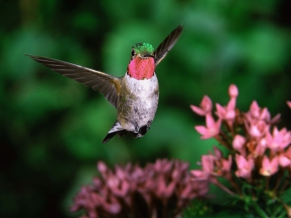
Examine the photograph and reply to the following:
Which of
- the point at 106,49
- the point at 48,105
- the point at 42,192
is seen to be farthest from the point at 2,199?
the point at 106,49

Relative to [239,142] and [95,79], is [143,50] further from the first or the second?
[239,142]

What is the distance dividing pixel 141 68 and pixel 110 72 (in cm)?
198

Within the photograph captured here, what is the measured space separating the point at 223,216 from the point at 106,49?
6.06 ft

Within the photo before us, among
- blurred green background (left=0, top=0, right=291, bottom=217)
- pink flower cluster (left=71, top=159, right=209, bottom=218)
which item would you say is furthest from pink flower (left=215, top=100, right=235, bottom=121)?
blurred green background (left=0, top=0, right=291, bottom=217)

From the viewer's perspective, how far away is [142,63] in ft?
4.59

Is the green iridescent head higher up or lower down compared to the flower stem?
higher up

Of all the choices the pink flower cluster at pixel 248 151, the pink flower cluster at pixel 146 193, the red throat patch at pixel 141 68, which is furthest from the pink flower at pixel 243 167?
the red throat patch at pixel 141 68

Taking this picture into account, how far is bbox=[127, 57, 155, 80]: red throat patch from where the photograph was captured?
1.35m

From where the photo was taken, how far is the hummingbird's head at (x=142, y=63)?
4.41 ft

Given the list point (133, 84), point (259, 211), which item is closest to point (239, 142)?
point (259, 211)

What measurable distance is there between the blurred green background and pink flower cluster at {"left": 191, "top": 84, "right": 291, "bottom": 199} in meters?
1.48

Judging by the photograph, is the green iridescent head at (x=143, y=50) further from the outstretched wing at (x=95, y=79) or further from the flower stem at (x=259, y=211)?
the flower stem at (x=259, y=211)

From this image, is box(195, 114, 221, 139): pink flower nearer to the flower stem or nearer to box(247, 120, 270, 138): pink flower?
box(247, 120, 270, 138): pink flower

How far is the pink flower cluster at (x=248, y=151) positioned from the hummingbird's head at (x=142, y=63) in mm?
509
